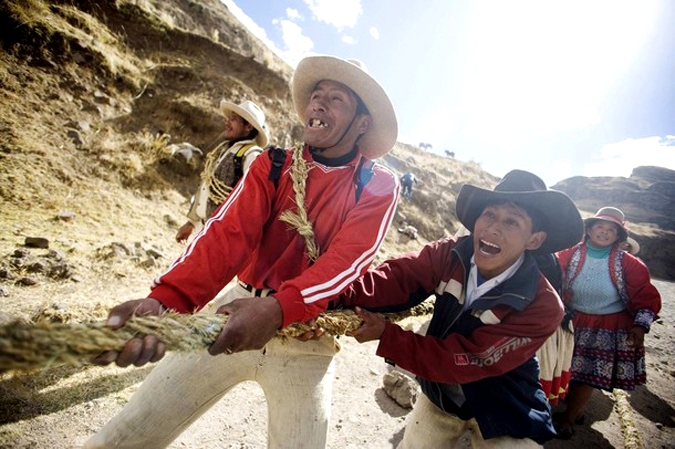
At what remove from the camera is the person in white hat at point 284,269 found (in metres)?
1.40

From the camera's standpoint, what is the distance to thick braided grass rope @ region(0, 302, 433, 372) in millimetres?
718

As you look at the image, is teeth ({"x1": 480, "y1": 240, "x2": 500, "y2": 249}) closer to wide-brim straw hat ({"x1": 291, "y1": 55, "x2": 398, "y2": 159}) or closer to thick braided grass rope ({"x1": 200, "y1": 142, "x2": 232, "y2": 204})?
wide-brim straw hat ({"x1": 291, "y1": 55, "x2": 398, "y2": 159})

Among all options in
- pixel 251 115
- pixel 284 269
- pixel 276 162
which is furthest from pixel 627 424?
pixel 251 115

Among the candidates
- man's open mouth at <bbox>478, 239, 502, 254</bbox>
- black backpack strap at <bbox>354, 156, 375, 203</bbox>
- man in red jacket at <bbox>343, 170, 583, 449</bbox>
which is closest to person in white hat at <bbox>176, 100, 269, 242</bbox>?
black backpack strap at <bbox>354, 156, 375, 203</bbox>

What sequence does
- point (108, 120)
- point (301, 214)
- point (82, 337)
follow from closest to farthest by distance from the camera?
1. point (82, 337)
2. point (301, 214)
3. point (108, 120)

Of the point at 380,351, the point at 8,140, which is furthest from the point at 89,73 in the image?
the point at 380,351

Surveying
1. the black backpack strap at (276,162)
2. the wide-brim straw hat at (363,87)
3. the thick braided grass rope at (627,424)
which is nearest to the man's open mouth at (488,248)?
the wide-brim straw hat at (363,87)

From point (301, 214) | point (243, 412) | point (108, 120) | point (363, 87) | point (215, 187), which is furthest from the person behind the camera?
point (108, 120)

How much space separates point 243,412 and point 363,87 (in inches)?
124

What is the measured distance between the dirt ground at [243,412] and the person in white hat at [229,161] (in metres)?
1.68

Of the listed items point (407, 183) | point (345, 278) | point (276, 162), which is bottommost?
point (345, 278)

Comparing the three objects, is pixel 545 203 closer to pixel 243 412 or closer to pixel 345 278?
pixel 345 278

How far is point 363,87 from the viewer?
6.59 ft

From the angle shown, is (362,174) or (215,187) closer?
(362,174)
